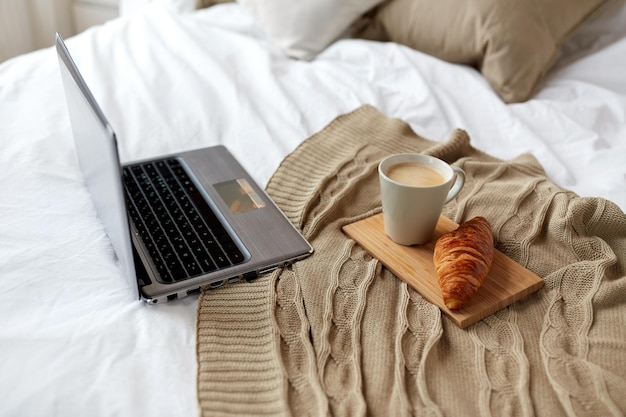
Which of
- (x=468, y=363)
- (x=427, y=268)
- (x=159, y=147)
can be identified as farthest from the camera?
(x=159, y=147)

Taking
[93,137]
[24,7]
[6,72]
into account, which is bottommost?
[24,7]

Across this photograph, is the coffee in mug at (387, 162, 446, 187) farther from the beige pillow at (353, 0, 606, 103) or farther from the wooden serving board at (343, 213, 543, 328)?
the beige pillow at (353, 0, 606, 103)

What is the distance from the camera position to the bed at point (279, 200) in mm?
602

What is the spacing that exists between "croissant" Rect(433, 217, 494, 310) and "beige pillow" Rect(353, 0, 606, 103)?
25.4 inches

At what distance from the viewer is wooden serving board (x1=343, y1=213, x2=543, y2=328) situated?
696mm

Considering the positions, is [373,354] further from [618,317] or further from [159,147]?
[159,147]

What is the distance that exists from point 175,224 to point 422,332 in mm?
363

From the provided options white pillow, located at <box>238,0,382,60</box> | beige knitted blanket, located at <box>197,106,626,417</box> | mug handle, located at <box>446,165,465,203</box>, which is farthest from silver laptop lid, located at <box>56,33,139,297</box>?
white pillow, located at <box>238,0,382,60</box>

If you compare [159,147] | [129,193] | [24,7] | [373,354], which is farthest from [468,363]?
[24,7]

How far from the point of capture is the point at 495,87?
51.9 inches

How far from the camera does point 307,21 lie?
151 cm

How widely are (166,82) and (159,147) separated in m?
0.27

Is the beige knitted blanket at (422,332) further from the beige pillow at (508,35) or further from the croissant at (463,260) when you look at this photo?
the beige pillow at (508,35)

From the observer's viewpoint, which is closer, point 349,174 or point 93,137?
point 93,137
